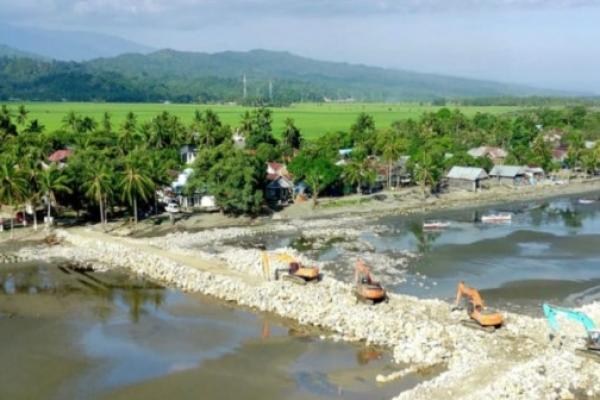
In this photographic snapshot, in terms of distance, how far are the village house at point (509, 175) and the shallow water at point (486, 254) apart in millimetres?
17605

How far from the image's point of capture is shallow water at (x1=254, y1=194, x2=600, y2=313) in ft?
132

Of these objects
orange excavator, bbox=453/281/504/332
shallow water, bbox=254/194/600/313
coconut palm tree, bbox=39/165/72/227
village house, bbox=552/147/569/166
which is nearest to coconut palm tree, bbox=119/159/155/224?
coconut palm tree, bbox=39/165/72/227

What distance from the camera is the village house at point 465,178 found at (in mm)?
81875

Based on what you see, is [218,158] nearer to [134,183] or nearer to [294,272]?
[134,183]

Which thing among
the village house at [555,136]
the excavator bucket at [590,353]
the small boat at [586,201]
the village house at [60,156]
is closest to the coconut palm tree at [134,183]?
the village house at [60,156]

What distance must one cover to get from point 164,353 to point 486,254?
93.8ft

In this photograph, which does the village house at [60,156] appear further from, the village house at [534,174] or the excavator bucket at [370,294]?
the village house at [534,174]

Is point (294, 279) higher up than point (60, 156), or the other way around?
point (60, 156)

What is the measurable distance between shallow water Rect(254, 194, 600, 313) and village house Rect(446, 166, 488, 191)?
12517mm

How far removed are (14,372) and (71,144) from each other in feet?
197

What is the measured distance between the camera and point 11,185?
2004 inches

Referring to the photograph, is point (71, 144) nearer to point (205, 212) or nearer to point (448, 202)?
point (205, 212)

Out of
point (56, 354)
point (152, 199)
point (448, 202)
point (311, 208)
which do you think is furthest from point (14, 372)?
point (448, 202)

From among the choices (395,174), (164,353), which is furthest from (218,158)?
(164,353)
